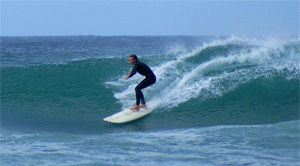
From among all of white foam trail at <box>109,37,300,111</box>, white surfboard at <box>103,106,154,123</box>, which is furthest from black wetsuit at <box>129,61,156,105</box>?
white foam trail at <box>109,37,300,111</box>

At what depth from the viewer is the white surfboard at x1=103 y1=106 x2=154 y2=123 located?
8673 mm

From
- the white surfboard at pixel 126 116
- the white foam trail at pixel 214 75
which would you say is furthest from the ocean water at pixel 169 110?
the white surfboard at pixel 126 116

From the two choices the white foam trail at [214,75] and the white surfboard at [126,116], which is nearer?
the white surfboard at [126,116]

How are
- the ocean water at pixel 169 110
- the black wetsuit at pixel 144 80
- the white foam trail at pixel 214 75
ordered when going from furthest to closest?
the white foam trail at pixel 214 75 → the black wetsuit at pixel 144 80 → the ocean water at pixel 169 110

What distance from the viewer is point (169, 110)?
943 cm

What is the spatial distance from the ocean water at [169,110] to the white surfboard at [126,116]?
18 centimetres

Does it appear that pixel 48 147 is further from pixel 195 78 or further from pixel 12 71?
pixel 12 71

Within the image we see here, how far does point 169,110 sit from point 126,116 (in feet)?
4.13

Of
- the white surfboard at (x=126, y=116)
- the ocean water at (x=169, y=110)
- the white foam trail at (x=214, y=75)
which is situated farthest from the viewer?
the white foam trail at (x=214, y=75)

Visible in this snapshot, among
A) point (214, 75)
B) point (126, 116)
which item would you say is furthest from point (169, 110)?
point (214, 75)

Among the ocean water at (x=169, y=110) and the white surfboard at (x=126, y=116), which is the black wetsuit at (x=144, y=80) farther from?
the ocean water at (x=169, y=110)

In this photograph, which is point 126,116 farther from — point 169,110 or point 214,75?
point 214,75

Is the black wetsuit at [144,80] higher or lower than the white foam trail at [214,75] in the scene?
lower

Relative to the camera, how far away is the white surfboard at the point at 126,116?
8673 millimetres
